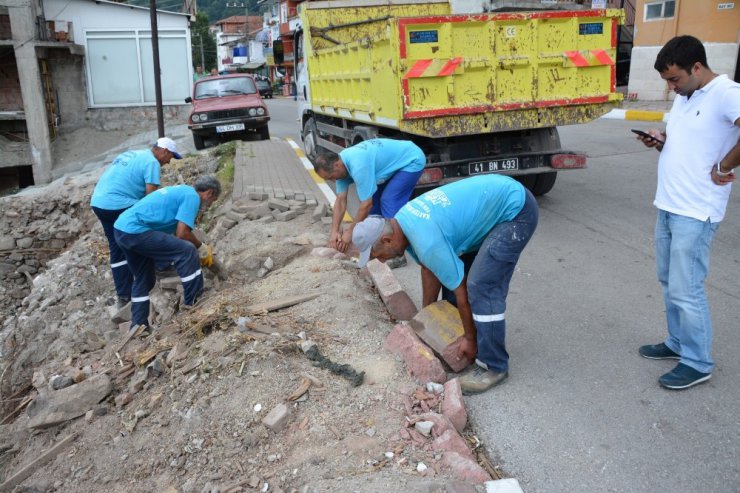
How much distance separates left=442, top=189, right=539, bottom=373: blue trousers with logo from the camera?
367 cm

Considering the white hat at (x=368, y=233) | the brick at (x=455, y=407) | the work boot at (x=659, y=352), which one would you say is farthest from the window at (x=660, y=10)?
the brick at (x=455, y=407)

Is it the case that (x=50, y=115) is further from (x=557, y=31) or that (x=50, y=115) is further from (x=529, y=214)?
(x=529, y=214)

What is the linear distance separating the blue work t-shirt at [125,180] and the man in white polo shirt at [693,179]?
4.82 metres

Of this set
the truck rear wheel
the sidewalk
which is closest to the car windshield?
the sidewalk

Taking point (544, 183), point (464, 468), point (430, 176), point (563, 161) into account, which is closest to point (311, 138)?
point (544, 183)

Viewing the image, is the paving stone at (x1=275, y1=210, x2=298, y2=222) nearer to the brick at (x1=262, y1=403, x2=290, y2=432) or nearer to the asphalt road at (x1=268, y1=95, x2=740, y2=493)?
the asphalt road at (x1=268, y1=95, x2=740, y2=493)

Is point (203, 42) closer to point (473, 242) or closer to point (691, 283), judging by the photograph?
point (473, 242)

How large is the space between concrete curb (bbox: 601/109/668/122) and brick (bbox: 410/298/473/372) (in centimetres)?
1363

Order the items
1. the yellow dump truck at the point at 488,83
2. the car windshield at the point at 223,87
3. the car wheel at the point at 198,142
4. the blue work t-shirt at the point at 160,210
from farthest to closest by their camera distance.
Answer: the car windshield at the point at 223,87 < the car wheel at the point at 198,142 < the yellow dump truck at the point at 488,83 < the blue work t-shirt at the point at 160,210

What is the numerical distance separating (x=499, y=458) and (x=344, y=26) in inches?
342

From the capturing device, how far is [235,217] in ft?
27.1

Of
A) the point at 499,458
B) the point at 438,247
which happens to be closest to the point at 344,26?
the point at 438,247

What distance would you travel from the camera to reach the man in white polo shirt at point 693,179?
345 cm

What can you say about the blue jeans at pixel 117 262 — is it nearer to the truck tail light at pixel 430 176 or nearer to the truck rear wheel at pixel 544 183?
the truck tail light at pixel 430 176
